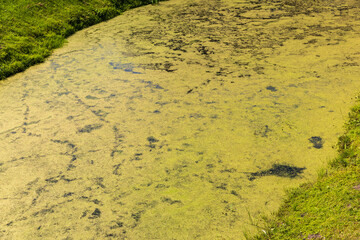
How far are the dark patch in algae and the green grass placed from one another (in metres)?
0.11

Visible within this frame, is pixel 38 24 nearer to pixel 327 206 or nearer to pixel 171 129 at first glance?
pixel 171 129

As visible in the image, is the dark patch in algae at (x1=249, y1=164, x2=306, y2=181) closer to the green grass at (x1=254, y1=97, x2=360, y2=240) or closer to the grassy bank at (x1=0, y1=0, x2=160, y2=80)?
the green grass at (x1=254, y1=97, x2=360, y2=240)

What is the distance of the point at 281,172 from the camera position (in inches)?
66.2

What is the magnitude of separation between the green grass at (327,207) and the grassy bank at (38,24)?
114 inches

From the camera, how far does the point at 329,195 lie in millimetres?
1315

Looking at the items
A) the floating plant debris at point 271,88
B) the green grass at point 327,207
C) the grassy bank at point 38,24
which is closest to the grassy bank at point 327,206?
the green grass at point 327,207

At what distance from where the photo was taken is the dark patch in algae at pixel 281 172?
1662 mm

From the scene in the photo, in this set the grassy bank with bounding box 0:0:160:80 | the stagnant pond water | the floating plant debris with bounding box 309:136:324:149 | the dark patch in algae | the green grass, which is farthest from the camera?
the grassy bank with bounding box 0:0:160:80

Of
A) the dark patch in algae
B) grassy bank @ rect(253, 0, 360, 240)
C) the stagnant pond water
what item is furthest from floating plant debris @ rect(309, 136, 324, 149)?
the dark patch in algae

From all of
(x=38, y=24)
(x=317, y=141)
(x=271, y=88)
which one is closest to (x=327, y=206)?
(x=317, y=141)

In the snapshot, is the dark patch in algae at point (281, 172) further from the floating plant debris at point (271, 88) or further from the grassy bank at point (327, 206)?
the floating plant debris at point (271, 88)

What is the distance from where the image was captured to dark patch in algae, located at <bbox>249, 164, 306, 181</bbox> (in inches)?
65.4

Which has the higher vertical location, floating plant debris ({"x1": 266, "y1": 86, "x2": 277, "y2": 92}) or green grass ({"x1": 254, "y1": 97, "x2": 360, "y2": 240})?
floating plant debris ({"x1": 266, "y1": 86, "x2": 277, "y2": 92})

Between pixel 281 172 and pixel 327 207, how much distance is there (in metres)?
0.45
